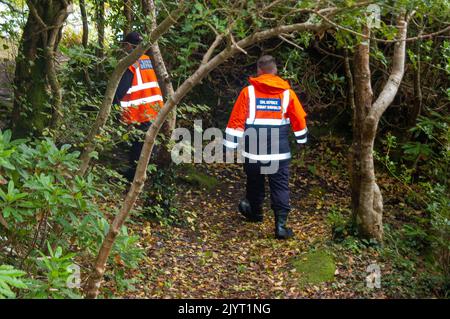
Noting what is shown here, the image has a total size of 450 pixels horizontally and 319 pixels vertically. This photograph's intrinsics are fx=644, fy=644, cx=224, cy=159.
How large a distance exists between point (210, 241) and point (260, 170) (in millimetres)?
1053

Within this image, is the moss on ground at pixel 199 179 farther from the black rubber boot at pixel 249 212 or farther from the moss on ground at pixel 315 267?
the moss on ground at pixel 315 267

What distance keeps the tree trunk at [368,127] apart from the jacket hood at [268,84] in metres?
1.00

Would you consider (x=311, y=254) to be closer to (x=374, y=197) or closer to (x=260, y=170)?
(x=374, y=197)

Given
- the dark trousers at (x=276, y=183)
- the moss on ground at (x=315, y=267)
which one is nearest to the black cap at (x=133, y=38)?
the dark trousers at (x=276, y=183)

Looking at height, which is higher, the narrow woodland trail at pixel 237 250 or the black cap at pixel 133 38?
the black cap at pixel 133 38

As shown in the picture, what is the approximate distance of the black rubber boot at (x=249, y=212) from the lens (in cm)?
807

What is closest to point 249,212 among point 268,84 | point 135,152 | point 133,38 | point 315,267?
point 135,152

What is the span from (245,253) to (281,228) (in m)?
0.65

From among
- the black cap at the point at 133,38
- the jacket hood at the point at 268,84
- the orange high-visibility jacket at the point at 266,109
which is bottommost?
the orange high-visibility jacket at the point at 266,109

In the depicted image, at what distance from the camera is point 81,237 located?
14.7 feet

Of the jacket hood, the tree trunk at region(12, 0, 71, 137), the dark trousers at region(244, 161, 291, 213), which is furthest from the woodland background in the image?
the jacket hood

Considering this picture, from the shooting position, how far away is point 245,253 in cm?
711
